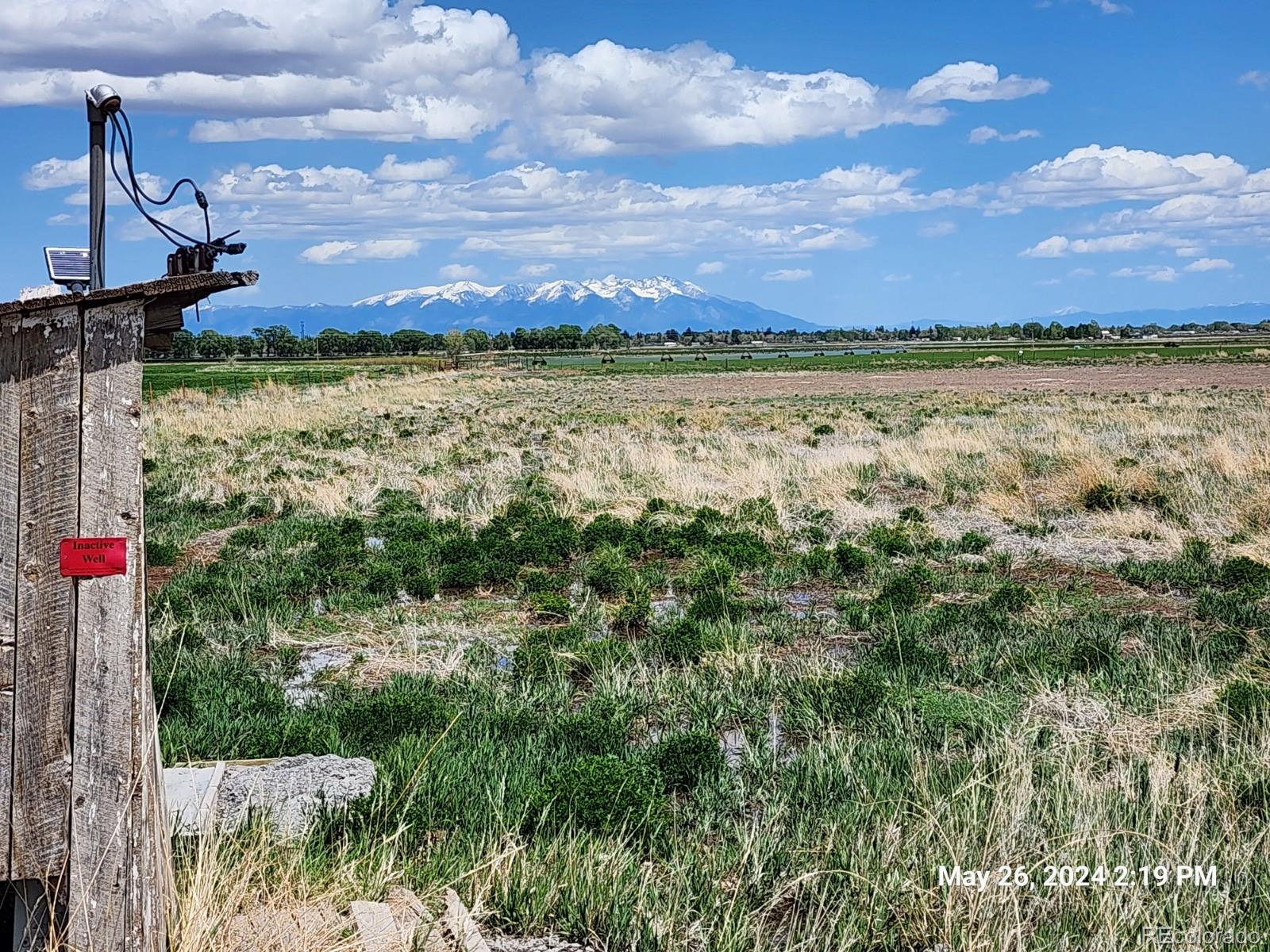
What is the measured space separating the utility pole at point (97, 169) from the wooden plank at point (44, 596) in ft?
1.19

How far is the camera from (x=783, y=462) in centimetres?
1783

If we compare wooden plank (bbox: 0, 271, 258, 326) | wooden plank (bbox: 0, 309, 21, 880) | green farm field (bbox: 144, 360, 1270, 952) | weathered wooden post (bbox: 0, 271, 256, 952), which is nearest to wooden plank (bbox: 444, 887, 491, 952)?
green farm field (bbox: 144, 360, 1270, 952)

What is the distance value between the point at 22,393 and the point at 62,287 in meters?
0.40

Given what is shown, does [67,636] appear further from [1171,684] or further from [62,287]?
[1171,684]

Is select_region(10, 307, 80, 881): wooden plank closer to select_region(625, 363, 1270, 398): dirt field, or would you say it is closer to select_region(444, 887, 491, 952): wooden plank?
select_region(444, 887, 491, 952): wooden plank

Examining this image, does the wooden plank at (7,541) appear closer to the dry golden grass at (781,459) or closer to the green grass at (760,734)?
the green grass at (760,734)

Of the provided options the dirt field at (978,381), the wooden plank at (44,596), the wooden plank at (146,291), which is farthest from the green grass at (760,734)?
the dirt field at (978,381)

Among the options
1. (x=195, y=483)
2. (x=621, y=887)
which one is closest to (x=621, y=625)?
(x=621, y=887)

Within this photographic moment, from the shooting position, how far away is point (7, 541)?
3.12 m

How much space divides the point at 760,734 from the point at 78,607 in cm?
403

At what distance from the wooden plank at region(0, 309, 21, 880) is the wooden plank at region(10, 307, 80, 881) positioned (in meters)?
0.02

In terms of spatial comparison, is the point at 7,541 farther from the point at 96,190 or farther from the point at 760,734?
the point at 760,734

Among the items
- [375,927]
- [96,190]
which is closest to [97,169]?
[96,190]

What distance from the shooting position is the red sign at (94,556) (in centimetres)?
311
